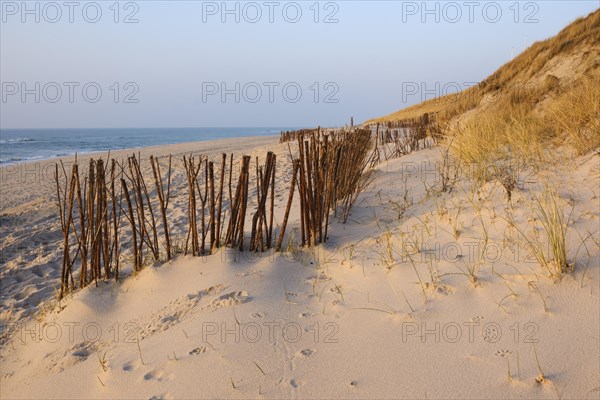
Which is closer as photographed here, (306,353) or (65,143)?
(306,353)

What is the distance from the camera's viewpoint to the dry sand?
5.48 ft

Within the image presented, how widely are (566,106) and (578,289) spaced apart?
286 cm

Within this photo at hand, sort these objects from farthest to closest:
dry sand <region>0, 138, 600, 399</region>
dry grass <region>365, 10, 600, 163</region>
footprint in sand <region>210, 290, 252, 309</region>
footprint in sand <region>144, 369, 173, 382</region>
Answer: dry grass <region>365, 10, 600, 163</region>, footprint in sand <region>210, 290, 252, 309</region>, footprint in sand <region>144, 369, 173, 382</region>, dry sand <region>0, 138, 600, 399</region>

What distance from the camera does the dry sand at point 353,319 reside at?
5.48 feet

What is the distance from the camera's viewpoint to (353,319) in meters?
2.04

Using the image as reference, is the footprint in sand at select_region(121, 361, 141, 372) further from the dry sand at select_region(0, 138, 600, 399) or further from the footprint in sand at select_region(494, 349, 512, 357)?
the footprint in sand at select_region(494, 349, 512, 357)

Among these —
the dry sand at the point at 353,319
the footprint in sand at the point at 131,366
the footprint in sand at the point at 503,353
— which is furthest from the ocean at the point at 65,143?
the footprint in sand at the point at 503,353

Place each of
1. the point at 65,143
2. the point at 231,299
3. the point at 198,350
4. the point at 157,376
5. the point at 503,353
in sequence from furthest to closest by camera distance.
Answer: the point at 65,143
the point at 231,299
the point at 198,350
the point at 157,376
the point at 503,353

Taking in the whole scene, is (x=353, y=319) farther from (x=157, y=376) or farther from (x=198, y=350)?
(x=157, y=376)

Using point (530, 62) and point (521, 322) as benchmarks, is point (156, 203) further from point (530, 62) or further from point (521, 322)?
point (530, 62)

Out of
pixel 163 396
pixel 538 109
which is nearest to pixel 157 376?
pixel 163 396

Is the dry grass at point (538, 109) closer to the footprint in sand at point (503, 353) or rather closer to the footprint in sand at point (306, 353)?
the footprint in sand at point (503, 353)

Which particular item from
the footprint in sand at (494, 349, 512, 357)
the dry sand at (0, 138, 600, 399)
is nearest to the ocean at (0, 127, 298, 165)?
the dry sand at (0, 138, 600, 399)

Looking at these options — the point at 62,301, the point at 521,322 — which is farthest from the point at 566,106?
the point at 62,301
